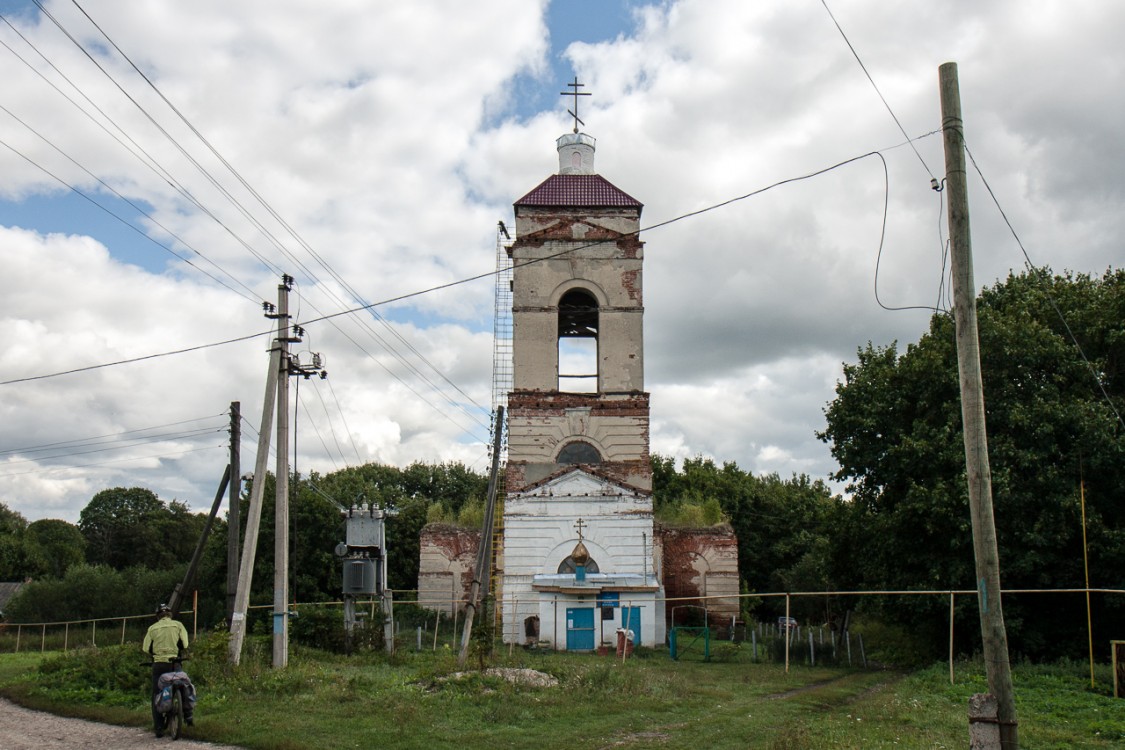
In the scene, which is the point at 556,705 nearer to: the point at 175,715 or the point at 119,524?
the point at 175,715

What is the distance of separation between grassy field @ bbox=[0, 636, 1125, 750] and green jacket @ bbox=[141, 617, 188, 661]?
0.99 m

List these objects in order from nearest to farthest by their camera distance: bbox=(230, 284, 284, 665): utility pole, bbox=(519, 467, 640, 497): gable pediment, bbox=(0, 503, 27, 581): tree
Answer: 1. bbox=(230, 284, 284, 665): utility pole
2. bbox=(519, 467, 640, 497): gable pediment
3. bbox=(0, 503, 27, 581): tree

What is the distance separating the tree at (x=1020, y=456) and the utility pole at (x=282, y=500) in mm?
13990

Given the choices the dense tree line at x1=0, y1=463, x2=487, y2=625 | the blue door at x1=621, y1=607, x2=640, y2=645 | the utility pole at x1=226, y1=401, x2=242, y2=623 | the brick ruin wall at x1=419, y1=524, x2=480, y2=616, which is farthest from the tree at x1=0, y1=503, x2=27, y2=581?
the blue door at x1=621, y1=607, x2=640, y2=645

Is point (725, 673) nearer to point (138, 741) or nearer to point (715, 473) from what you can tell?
point (138, 741)

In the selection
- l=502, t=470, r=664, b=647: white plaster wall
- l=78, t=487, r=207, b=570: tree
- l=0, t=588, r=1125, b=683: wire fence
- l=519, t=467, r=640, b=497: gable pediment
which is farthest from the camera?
l=78, t=487, r=207, b=570: tree

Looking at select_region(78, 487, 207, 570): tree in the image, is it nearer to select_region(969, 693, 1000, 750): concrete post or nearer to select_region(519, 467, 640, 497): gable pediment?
select_region(519, 467, 640, 497): gable pediment

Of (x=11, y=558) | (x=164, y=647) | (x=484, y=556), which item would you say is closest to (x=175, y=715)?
(x=164, y=647)

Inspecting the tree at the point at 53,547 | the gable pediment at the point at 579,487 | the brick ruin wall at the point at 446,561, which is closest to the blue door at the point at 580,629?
the gable pediment at the point at 579,487

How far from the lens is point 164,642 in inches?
469

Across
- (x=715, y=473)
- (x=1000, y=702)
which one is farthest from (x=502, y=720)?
(x=715, y=473)

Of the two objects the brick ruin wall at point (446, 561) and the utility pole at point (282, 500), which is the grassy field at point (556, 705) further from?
the brick ruin wall at point (446, 561)

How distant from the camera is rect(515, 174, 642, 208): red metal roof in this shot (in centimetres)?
3259

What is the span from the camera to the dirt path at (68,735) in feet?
36.5
